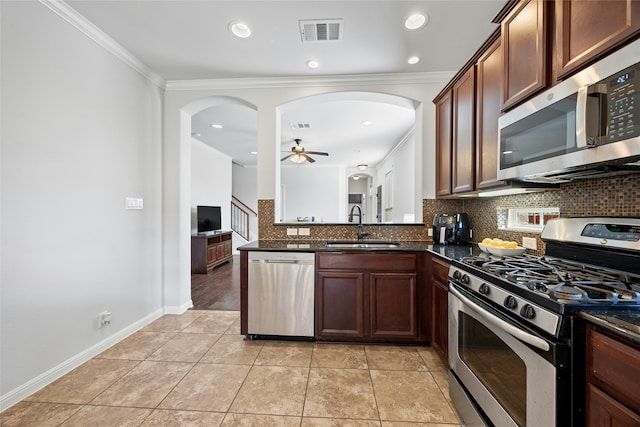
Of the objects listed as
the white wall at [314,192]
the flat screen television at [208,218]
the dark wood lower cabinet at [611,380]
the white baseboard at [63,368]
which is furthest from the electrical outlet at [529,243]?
the white wall at [314,192]

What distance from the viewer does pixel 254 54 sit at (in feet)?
8.76

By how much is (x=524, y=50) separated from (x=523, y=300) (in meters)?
1.41

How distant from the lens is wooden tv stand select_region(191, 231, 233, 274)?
17.9ft

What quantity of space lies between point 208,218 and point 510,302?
5886mm

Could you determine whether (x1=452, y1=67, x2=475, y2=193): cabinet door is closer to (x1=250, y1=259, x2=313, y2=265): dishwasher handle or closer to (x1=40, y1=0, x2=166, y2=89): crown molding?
(x1=250, y1=259, x2=313, y2=265): dishwasher handle

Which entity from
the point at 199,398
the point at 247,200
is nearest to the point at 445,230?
the point at 199,398

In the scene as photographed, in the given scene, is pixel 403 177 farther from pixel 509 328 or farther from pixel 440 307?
pixel 509 328

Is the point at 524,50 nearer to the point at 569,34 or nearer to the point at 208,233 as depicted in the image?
the point at 569,34

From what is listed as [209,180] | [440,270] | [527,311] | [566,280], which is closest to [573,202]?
[566,280]

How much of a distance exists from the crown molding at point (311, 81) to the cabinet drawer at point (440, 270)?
2051mm

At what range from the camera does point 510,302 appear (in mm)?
1189

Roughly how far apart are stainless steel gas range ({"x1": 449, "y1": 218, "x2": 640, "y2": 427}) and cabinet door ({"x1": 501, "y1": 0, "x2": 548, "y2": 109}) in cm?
82

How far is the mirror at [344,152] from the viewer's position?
4.04 meters

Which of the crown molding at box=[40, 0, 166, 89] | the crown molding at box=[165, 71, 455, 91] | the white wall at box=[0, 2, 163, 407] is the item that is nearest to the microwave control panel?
the crown molding at box=[165, 71, 455, 91]
